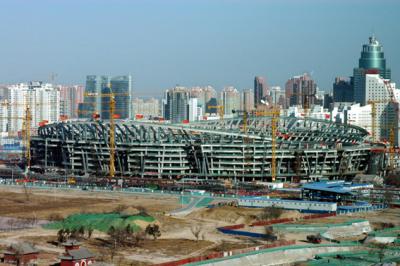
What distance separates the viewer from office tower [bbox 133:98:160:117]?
17161 cm

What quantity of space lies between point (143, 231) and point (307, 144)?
120 feet

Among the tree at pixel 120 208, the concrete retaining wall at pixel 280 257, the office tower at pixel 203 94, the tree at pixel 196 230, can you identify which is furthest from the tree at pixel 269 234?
the office tower at pixel 203 94

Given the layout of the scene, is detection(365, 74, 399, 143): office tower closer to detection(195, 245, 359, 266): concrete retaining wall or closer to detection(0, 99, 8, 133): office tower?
detection(0, 99, 8, 133): office tower

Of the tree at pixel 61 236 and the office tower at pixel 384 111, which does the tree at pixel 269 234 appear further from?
the office tower at pixel 384 111

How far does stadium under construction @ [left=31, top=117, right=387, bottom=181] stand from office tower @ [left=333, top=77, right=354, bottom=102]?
77956mm

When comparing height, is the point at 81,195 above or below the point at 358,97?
below

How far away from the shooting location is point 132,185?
66625 millimetres

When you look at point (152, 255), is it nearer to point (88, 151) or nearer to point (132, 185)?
point (132, 185)

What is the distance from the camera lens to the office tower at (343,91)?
158625 mm

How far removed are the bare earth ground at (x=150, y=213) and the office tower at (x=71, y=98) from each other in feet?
340

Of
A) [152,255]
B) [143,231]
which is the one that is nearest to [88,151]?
[143,231]

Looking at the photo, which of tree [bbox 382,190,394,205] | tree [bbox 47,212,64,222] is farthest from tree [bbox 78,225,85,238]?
tree [bbox 382,190,394,205]

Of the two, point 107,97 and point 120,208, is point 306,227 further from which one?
point 107,97

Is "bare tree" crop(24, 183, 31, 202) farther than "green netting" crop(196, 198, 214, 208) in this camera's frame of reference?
Yes
